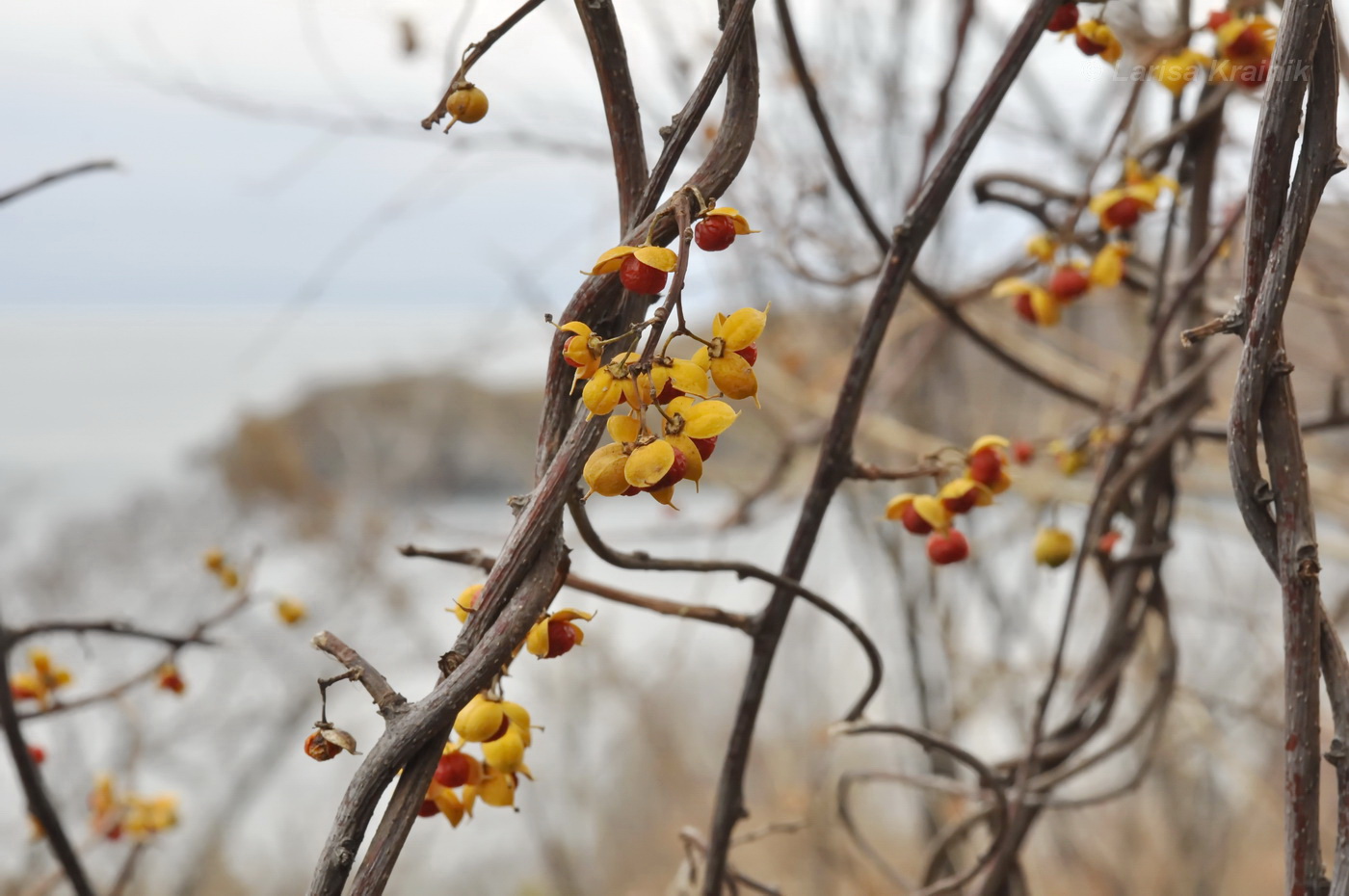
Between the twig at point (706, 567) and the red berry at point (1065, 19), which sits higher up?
the red berry at point (1065, 19)

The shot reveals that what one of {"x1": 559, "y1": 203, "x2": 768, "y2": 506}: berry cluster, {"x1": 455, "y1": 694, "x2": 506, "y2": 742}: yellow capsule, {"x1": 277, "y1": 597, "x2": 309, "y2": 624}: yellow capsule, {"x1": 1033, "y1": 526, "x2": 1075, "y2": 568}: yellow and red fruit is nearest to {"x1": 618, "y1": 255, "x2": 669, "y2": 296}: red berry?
{"x1": 559, "y1": 203, "x2": 768, "y2": 506}: berry cluster

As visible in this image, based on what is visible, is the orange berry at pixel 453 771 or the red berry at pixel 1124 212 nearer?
the orange berry at pixel 453 771

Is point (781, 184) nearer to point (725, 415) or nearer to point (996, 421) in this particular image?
point (996, 421)

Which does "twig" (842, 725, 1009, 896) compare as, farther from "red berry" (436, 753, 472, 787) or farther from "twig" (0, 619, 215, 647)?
"twig" (0, 619, 215, 647)

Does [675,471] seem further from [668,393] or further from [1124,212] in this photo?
[1124,212]

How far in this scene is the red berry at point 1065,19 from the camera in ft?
1.24

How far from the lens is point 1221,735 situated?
1.04 metres

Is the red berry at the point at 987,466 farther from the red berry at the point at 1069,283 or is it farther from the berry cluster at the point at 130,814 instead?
the berry cluster at the point at 130,814

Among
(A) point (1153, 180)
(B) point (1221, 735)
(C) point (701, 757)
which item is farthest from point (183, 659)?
(A) point (1153, 180)

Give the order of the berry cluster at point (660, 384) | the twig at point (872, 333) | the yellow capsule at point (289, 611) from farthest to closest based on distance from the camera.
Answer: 1. the yellow capsule at point (289, 611)
2. the twig at point (872, 333)
3. the berry cluster at point (660, 384)

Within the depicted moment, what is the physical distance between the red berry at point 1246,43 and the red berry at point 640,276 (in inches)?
13.5

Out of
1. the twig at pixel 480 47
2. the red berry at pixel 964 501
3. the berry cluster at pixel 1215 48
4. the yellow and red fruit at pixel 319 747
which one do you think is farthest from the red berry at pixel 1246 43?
the yellow and red fruit at pixel 319 747

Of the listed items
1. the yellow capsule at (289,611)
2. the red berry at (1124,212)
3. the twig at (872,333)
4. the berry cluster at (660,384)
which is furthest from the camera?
the yellow capsule at (289,611)

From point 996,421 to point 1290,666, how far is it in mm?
1040
